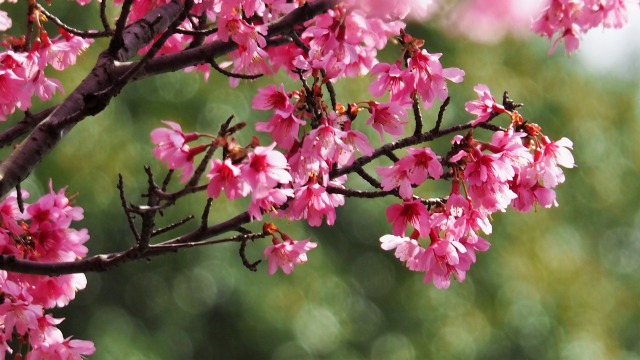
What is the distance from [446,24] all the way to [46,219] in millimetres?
1060

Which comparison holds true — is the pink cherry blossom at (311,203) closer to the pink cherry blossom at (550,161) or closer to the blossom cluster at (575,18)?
the pink cherry blossom at (550,161)

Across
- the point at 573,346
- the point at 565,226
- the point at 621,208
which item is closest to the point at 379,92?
the point at 573,346

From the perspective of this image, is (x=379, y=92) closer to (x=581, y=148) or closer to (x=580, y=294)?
(x=580, y=294)

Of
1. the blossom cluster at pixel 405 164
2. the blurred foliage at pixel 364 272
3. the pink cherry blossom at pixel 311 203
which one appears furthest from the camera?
the blurred foliage at pixel 364 272

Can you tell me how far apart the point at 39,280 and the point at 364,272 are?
6608mm

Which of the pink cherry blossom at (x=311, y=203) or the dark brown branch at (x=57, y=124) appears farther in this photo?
the pink cherry blossom at (x=311, y=203)

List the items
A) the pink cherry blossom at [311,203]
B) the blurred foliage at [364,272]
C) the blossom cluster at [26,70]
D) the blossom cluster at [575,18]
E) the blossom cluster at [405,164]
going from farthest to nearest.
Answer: the blurred foliage at [364,272] < the blossom cluster at [575,18] < the blossom cluster at [26,70] < the pink cherry blossom at [311,203] < the blossom cluster at [405,164]

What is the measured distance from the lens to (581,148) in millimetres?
10461

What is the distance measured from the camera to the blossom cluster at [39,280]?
2.35 m

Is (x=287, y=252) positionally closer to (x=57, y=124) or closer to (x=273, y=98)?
(x=273, y=98)

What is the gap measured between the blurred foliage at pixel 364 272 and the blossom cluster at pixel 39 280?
486 cm

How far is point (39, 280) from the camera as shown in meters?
2.51

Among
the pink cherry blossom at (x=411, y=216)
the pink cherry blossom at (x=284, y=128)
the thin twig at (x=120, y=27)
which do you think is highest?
the thin twig at (x=120, y=27)

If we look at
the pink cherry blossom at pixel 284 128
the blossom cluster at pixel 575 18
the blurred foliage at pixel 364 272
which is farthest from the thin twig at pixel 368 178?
the blurred foliage at pixel 364 272
